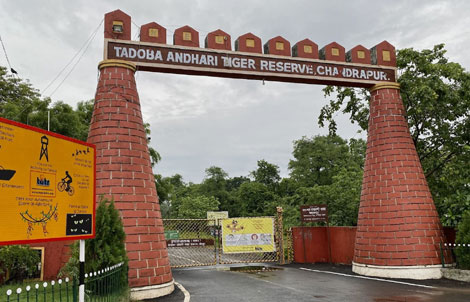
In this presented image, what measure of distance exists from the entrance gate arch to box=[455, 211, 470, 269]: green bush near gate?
0.63 meters

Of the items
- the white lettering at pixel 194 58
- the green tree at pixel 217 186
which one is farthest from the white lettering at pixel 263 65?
the green tree at pixel 217 186

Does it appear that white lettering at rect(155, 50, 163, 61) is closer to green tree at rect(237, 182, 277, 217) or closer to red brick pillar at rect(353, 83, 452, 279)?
red brick pillar at rect(353, 83, 452, 279)

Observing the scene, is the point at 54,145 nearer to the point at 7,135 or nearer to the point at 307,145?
the point at 7,135

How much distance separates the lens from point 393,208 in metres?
12.1

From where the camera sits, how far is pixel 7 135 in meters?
3.98

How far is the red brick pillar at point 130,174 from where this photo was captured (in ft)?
30.9

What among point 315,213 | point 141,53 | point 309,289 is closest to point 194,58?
point 141,53

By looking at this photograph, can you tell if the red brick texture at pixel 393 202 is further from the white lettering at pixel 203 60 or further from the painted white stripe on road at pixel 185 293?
the white lettering at pixel 203 60

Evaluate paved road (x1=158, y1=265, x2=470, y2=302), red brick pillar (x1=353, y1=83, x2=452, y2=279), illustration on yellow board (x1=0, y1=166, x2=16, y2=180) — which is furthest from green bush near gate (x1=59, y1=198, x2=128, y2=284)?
red brick pillar (x1=353, y1=83, x2=452, y2=279)

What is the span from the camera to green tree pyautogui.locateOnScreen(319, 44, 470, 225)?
13531 millimetres

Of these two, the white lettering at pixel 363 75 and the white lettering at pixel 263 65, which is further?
the white lettering at pixel 363 75

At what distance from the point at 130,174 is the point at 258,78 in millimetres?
5190

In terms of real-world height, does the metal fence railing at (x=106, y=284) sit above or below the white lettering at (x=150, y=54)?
below

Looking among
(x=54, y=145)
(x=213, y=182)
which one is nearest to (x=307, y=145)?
(x=213, y=182)
